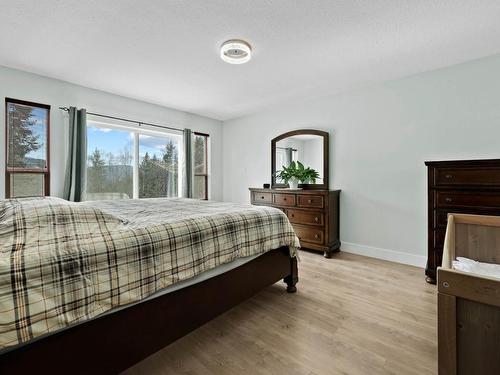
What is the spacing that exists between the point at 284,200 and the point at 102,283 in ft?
9.77

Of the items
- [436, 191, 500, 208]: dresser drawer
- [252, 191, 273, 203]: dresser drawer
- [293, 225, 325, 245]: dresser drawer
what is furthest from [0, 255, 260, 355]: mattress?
[252, 191, 273, 203]: dresser drawer

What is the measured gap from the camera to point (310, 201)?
353cm

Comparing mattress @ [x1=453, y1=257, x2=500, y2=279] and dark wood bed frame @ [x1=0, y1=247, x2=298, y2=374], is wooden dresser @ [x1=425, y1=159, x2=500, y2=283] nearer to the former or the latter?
mattress @ [x1=453, y1=257, x2=500, y2=279]

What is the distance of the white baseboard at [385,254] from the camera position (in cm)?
306

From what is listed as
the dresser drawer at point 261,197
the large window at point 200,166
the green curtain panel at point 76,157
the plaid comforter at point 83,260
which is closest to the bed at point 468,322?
the plaid comforter at point 83,260

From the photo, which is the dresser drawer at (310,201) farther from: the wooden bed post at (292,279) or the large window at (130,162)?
the large window at (130,162)

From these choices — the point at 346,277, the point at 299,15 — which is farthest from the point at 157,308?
the point at 299,15

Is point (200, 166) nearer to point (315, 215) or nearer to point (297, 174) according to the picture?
point (297, 174)

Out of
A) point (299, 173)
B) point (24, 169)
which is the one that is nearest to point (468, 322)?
point (299, 173)

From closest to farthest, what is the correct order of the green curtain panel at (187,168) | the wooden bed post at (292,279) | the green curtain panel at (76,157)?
the wooden bed post at (292,279) < the green curtain panel at (76,157) < the green curtain panel at (187,168)

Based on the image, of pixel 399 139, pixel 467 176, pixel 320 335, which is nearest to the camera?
pixel 320 335

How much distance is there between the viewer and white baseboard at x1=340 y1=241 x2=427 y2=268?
3.06 meters

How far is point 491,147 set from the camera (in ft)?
8.58

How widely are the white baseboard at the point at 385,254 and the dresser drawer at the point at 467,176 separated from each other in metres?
1.11
